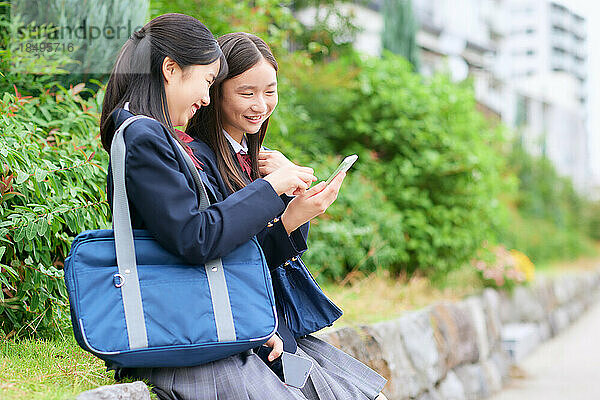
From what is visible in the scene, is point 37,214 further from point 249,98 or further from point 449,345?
point 449,345

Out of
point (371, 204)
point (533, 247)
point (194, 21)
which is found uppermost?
point (194, 21)

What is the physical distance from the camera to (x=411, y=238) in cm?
625

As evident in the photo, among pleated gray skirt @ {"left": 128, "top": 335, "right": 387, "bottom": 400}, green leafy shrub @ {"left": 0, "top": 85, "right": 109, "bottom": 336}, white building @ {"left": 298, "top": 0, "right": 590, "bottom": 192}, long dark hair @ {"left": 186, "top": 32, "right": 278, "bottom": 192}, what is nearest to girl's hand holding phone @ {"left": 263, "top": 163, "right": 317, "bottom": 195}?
long dark hair @ {"left": 186, "top": 32, "right": 278, "bottom": 192}

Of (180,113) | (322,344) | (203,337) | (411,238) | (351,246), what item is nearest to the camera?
(203,337)

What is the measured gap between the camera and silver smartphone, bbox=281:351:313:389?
1907mm

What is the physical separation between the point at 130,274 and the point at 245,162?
2.27ft

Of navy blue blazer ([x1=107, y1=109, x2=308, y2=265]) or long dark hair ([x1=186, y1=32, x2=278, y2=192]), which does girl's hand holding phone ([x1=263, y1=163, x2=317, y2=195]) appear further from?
long dark hair ([x1=186, y1=32, x2=278, y2=192])

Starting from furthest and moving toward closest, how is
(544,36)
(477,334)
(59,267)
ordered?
(544,36) → (477,334) → (59,267)

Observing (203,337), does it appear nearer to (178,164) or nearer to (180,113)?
(178,164)

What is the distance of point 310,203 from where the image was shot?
6.34ft

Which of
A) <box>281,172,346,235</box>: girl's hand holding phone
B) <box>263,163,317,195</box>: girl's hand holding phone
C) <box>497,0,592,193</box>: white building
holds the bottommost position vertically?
<box>497,0,592,193</box>: white building

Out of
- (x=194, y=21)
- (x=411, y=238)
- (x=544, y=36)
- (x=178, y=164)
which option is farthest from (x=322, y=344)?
(x=544, y=36)

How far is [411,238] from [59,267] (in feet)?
13.3

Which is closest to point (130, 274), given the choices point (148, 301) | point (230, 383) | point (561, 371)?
point (148, 301)
